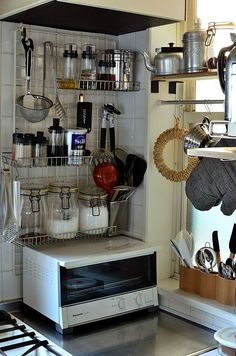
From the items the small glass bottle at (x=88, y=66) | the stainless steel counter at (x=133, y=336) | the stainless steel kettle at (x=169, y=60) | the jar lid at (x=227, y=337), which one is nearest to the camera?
the jar lid at (x=227, y=337)

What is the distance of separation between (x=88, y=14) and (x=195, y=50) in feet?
1.35

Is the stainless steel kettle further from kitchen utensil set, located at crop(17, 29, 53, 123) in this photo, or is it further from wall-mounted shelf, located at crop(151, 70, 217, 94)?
kitchen utensil set, located at crop(17, 29, 53, 123)

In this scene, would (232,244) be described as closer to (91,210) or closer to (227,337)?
(227,337)

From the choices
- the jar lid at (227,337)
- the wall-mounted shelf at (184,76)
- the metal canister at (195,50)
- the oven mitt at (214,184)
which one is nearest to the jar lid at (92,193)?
the oven mitt at (214,184)

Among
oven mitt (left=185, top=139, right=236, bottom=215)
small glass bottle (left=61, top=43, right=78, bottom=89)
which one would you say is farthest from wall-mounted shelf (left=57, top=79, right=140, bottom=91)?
oven mitt (left=185, top=139, right=236, bottom=215)

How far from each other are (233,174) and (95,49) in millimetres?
836

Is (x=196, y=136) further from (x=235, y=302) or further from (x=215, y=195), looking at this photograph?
(x=235, y=302)

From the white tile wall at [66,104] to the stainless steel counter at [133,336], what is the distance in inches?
9.3

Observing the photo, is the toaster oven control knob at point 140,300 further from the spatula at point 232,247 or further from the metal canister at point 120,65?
the metal canister at point 120,65

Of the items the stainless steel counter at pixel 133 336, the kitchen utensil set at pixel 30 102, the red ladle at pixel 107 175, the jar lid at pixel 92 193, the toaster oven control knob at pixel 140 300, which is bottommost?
the stainless steel counter at pixel 133 336

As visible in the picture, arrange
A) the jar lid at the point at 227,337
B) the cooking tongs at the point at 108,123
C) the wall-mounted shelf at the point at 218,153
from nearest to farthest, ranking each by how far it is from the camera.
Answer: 1. the wall-mounted shelf at the point at 218,153
2. the jar lid at the point at 227,337
3. the cooking tongs at the point at 108,123

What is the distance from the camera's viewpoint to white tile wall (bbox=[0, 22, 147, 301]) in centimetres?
221

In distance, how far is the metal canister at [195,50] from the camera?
2.07 meters

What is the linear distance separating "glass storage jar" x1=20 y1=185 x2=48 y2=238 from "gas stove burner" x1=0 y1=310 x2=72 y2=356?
0.35m
